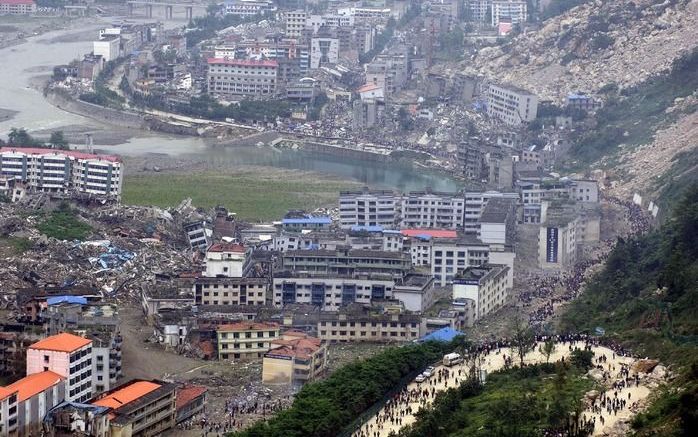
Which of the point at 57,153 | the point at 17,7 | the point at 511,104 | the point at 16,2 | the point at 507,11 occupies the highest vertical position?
the point at 507,11

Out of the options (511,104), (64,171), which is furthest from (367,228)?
(511,104)

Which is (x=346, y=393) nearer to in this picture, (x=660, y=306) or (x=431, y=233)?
(x=660, y=306)

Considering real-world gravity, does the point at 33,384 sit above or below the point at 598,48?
below

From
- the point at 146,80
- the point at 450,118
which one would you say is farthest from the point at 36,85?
the point at 450,118

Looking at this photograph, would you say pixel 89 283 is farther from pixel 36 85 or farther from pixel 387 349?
pixel 36 85

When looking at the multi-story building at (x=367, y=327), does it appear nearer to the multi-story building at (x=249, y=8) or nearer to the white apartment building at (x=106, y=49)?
the white apartment building at (x=106, y=49)

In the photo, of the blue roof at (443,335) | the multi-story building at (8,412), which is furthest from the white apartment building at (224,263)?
the multi-story building at (8,412)

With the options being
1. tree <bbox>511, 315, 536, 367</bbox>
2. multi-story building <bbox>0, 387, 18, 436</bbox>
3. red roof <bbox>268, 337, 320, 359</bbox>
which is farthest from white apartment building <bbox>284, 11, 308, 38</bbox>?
multi-story building <bbox>0, 387, 18, 436</bbox>
